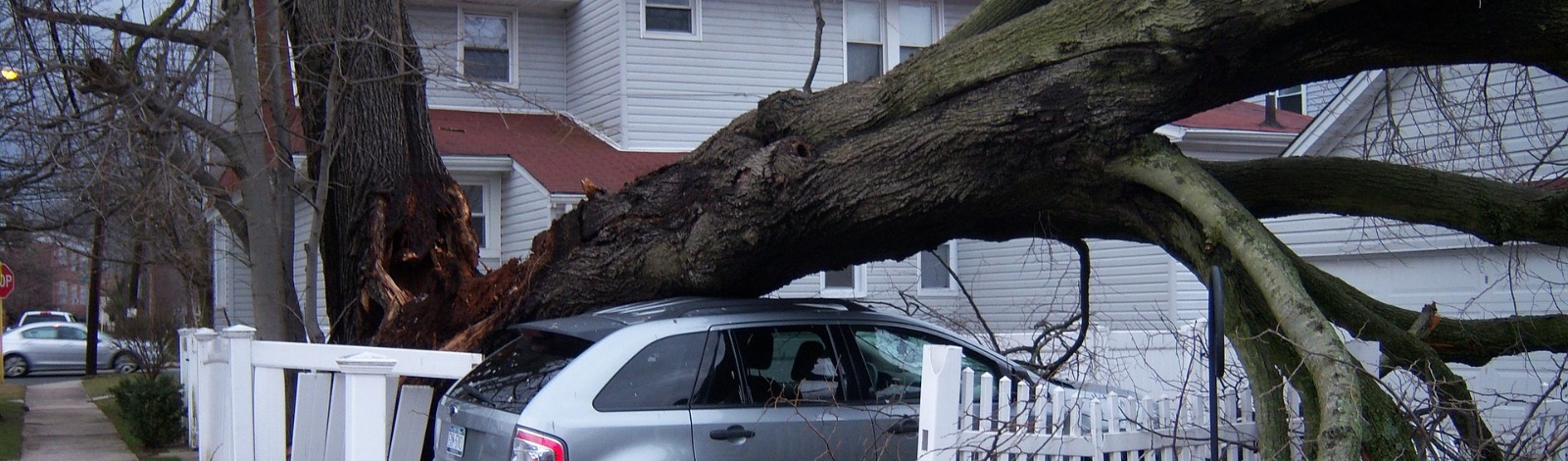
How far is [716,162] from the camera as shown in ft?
21.4

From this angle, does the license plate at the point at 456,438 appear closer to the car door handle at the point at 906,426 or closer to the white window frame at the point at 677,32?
the car door handle at the point at 906,426

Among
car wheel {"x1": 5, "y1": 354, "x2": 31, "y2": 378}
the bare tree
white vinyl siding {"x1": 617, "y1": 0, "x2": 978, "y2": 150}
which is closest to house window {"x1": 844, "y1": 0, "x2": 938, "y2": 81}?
white vinyl siding {"x1": 617, "y1": 0, "x2": 978, "y2": 150}

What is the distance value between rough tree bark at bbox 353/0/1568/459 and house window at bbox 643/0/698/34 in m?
11.1

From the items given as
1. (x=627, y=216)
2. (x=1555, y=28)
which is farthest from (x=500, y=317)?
(x=1555, y=28)

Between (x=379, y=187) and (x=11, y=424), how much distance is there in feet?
32.1

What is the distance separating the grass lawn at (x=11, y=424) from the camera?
39.7 ft

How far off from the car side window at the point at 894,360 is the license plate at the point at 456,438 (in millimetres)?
1829

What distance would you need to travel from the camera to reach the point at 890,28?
18.7 m

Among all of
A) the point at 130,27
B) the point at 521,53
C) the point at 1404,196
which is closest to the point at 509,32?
the point at 521,53

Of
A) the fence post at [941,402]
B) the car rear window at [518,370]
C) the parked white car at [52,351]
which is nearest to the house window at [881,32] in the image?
the car rear window at [518,370]

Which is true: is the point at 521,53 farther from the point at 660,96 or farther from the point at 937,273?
the point at 937,273

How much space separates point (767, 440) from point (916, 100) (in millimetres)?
1709

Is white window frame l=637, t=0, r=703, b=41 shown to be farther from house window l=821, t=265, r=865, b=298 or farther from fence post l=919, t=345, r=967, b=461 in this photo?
fence post l=919, t=345, r=967, b=461

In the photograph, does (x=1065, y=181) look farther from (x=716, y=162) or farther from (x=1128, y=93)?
(x=716, y=162)
